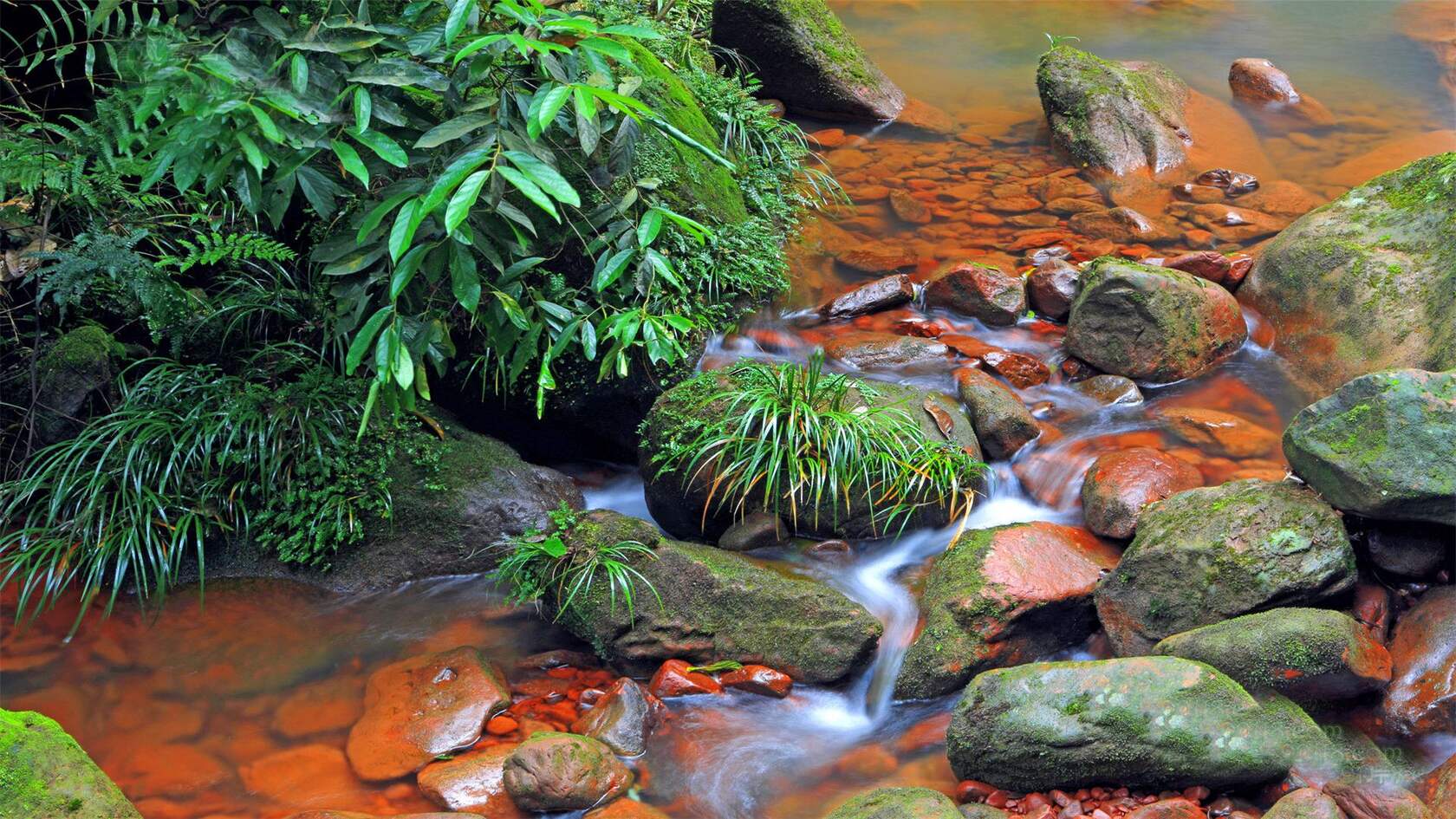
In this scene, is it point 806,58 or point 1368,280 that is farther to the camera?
point 806,58

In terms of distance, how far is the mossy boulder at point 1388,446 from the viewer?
334cm

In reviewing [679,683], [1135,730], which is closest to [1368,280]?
[1135,730]

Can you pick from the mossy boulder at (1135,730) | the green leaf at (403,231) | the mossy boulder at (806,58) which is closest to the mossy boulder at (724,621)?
the mossy boulder at (1135,730)

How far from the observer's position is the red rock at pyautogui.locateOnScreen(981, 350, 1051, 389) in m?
5.48

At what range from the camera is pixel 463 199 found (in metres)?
2.90

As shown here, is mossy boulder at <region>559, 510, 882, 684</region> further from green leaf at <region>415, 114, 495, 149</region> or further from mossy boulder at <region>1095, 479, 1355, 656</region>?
green leaf at <region>415, 114, 495, 149</region>

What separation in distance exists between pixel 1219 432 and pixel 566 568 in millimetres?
3165

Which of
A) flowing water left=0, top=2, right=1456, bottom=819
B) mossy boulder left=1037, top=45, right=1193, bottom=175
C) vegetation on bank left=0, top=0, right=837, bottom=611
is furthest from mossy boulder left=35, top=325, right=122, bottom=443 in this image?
mossy boulder left=1037, top=45, right=1193, bottom=175

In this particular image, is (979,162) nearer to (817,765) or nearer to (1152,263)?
(1152,263)

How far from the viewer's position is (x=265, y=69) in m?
3.29

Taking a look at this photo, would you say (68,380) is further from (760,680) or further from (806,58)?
(806,58)

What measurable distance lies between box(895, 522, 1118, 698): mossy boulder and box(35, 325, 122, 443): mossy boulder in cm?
385

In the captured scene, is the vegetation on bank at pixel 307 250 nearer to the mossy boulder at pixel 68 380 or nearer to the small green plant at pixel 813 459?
the mossy boulder at pixel 68 380

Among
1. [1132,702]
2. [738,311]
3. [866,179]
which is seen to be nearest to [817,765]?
[1132,702]
